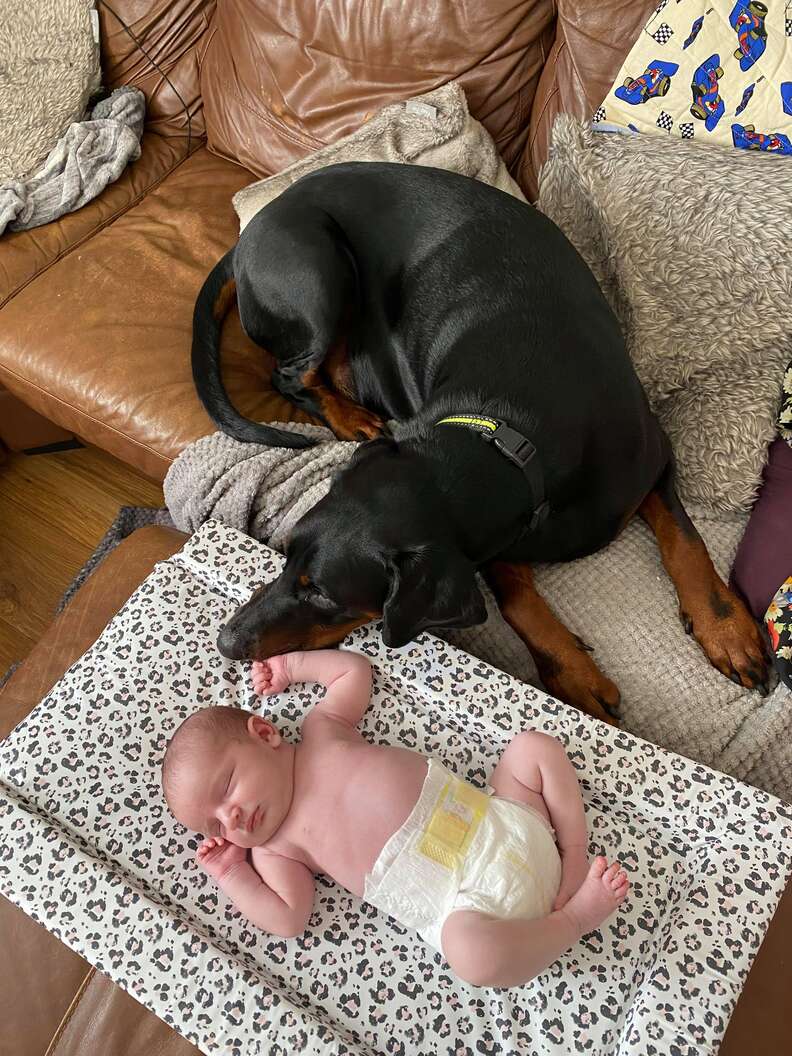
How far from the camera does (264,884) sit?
1175 millimetres

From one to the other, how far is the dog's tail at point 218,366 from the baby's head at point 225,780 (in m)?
0.65

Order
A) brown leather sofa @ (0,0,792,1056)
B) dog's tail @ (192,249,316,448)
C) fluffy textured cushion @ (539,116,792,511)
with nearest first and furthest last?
1. fluffy textured cushion @ (539,116,792,511)
2. dog's tail @ (192,249,316,448)
3. brown leather sofa @ (0,0,792,1056)

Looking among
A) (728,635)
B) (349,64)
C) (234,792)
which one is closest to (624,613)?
(728,635)

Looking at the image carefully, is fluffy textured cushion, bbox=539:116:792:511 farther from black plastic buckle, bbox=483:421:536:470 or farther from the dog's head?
the dog's head

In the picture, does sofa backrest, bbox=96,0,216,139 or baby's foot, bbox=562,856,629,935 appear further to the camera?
sofa backrest, bbox=96,0,216,139

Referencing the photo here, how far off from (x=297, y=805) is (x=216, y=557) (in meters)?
0.50

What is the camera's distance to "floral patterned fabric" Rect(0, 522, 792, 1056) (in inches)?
41.3

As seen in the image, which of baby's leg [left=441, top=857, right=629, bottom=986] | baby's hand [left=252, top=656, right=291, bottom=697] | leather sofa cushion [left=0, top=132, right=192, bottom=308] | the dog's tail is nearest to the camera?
baby's leg [left=441, top=857, right=629, bottom=986]

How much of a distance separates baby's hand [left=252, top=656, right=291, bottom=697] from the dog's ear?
0.87 ft

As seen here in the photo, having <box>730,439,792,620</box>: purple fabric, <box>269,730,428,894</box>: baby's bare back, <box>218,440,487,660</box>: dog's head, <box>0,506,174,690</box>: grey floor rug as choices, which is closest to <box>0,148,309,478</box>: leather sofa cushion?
<box>0,506,174,690</box>: grey floor rug

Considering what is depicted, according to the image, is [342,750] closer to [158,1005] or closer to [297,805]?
[297,805]

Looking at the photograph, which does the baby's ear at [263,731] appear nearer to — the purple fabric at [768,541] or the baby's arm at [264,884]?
the baby's arm at [264,884]

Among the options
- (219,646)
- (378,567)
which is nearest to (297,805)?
(219,646)

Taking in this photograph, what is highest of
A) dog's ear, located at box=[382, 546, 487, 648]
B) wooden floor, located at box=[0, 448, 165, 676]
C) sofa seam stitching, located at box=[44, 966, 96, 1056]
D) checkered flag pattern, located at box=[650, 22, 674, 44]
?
checkered flag pattern, located at box=[650, 22, 674, 44]
